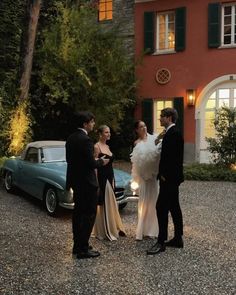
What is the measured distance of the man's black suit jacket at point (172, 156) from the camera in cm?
554

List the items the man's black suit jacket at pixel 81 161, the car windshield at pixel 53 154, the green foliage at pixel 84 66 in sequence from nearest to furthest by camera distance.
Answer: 1. the man's black suit jacket at pixel 81 161
2. the car windshield at pixel 53 154
3. the green foliage at pixel 84 66

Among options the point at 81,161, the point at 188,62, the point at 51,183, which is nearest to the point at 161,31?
the point at 188,62

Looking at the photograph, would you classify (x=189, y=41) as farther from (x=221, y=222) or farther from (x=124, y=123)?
(x=221, y=222)

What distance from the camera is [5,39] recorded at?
1748 centimetres

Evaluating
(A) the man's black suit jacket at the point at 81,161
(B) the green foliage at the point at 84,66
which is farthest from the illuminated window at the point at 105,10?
(A) the man's black suit jacket at the point at 81,161

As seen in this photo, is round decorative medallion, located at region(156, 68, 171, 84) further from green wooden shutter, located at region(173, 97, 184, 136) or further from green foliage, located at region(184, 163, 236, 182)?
green foliage, located at region(184, 163, 236, 182)

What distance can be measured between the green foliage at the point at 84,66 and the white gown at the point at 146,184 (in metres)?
9.18

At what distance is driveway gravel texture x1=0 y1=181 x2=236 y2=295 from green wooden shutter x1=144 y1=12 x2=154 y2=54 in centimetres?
1068

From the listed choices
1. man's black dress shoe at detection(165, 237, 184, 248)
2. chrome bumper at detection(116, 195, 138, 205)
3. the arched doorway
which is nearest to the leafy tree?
the arched doorway

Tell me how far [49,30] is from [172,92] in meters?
5.19

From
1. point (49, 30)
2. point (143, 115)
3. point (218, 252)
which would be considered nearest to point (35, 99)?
point (49, 30)

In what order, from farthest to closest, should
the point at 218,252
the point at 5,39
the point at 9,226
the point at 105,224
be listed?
the point at 5,39 → the point at 9,226 → the point at 105,224 → the point at 218,252

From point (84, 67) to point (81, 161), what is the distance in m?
10.6

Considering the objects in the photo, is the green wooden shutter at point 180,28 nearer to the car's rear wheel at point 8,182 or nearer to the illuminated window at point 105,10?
the illuminated window at point 105,10
